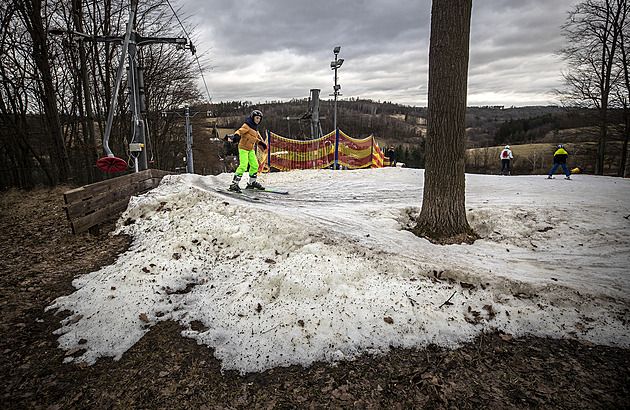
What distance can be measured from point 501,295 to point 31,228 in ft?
31.4

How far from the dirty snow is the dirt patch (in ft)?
0.53

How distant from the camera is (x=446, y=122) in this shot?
5.16 m

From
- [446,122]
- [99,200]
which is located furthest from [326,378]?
[99,200]

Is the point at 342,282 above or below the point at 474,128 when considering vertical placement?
below

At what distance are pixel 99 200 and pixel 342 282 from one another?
5.63m

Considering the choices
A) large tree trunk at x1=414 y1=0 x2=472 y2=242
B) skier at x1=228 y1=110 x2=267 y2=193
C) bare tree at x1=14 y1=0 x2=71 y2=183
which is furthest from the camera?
bare tree at x1=14 y1=0 x2=71 y2=183

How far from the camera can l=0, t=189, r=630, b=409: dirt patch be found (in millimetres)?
2537

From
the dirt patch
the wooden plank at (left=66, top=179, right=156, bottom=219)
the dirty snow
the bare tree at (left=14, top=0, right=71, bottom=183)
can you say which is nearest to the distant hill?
the bare tree at (left=14, top=0, right=71, bottom=183)

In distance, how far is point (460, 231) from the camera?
215 inches

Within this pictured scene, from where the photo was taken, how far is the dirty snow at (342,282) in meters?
3.31

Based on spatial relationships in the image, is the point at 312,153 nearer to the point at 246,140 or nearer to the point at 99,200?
the point at 246,140

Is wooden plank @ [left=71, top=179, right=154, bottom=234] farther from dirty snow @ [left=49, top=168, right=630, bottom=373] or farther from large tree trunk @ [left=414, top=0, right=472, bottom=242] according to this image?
large tree trunk @ [left=414, top=0, right=472, bottom=242]

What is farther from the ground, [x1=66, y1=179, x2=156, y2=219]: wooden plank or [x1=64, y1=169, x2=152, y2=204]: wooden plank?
[x1=64, y1=169, x2=152, y2=204]: wooden plank

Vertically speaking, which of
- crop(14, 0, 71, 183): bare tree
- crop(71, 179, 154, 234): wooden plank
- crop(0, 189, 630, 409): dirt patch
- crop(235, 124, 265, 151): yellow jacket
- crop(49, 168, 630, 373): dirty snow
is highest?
crop(14, 0, 71, 183): bare tree
